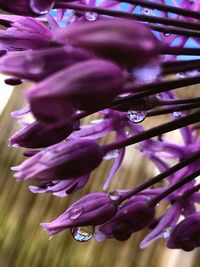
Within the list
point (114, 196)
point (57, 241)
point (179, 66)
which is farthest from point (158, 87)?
point (57, 241)

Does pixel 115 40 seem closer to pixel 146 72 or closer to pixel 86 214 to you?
pixel 146 72

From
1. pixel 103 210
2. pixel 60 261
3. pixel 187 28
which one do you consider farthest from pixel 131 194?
pixel 60 261

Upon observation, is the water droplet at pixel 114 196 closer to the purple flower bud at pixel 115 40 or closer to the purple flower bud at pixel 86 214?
the purple flower bud at pixel 86 214

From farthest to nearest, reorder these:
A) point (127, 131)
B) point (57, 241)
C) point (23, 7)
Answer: point (57, 241) < point (127, 131) < point (23, 7)

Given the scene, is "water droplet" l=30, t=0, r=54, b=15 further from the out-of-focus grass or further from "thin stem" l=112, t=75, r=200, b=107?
the out-of-focus grass

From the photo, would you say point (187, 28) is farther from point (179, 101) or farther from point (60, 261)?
point (60, 261)

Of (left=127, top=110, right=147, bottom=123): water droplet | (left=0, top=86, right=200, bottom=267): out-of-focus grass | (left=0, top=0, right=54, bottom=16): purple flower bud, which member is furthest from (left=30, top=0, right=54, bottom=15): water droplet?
(left=0, top=86, right=200, bottom=267): out-of-focus grass

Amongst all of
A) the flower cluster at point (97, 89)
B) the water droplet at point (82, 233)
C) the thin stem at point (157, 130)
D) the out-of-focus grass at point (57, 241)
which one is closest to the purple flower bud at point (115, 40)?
the flower cluster at point (97, 89)
